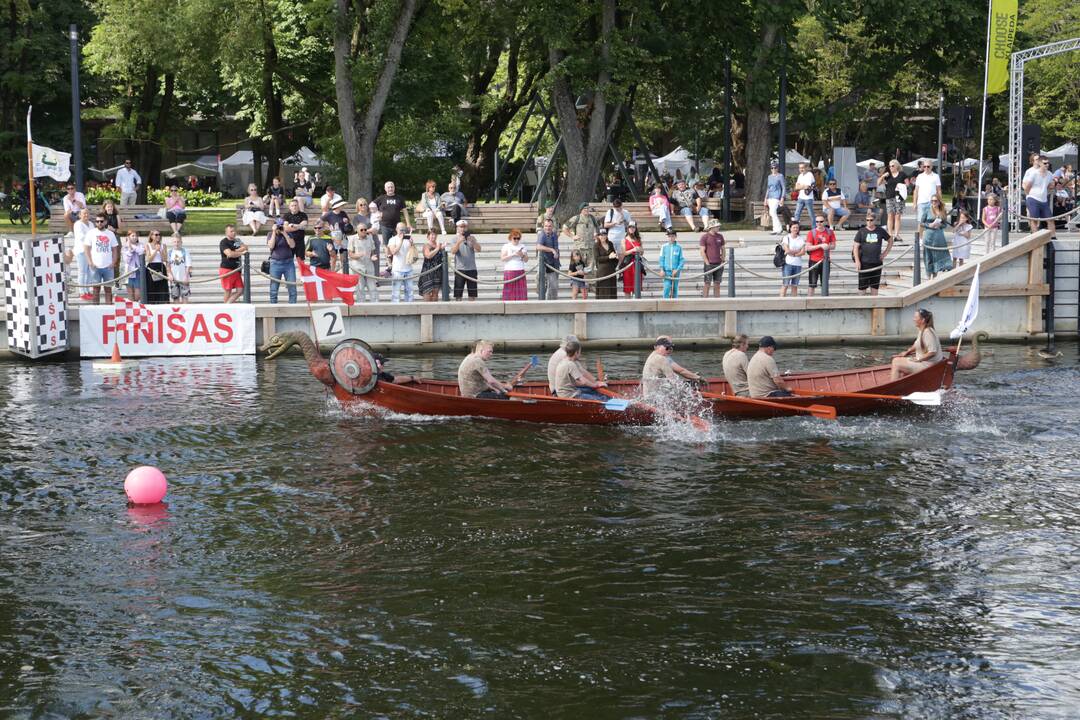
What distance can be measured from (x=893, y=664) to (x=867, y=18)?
31.6 meters

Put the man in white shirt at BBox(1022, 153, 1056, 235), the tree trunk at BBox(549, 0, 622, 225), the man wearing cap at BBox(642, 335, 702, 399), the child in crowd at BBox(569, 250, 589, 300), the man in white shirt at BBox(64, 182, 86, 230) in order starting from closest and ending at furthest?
1. the man wearing cap at BBox(642, 335, 702, 399)
2. the child in crowd at BBox(569, 250, 589, 300)
3. the man in white shirt at BBox(1022, 153, 1056, 235)
4. the man in white shirt at BBox(64, 182, 86, 230)
5. the tree trunk at BBox(549, 0, 622, 225)

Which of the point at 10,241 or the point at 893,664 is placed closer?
the point at 893,664

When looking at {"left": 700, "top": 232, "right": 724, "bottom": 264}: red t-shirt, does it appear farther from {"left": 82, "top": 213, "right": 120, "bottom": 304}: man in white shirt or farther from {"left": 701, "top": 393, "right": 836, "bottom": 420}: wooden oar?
{"left": 82, "top": 213, "right": 120, "bottom": 304}: man in white shirt

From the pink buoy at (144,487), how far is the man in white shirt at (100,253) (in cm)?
1153

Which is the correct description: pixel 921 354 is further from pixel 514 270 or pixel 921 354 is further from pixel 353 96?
pixel 353 96

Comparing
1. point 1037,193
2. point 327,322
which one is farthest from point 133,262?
point 1037,193

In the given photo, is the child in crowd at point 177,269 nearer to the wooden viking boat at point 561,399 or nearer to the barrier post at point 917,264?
the wooden viking boat at point 561,399

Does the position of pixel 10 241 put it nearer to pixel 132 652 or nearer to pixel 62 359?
pixel 62 359

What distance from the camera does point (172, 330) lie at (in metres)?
27.3

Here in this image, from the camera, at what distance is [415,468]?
18.4 metres

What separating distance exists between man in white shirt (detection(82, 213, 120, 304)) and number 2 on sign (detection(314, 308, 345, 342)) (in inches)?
263

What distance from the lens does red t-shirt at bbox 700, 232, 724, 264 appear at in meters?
29.2

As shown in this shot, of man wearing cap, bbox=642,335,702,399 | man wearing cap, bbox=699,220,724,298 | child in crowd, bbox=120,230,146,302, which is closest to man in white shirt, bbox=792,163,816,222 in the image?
man wearing cap, bbox=699,220,724,298

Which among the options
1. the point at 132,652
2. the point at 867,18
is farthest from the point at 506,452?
the point at 867,18
